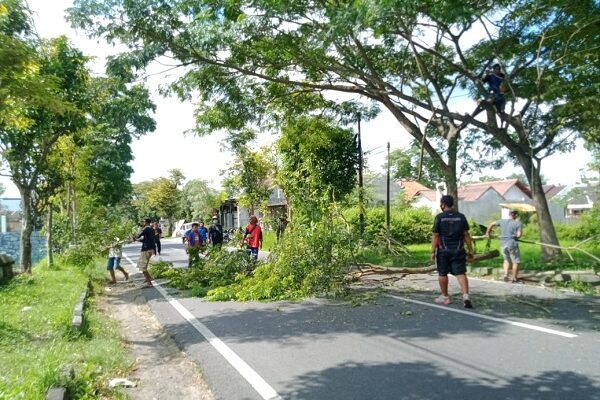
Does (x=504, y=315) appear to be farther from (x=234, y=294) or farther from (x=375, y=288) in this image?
(x=234, y=294)

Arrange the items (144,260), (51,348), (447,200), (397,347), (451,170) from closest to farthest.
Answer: (51,348), (397,347), (447,200), (144,260), (451,170)

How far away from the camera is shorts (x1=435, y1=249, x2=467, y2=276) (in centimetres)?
852

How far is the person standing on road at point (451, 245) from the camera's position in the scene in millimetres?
8531

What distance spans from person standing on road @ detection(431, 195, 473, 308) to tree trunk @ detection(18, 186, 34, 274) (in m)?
11.9

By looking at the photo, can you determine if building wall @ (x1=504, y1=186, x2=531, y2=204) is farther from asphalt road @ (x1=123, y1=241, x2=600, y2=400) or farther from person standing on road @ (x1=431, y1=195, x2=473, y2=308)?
person standing on road @ (x1=431, y1=195, x2=473, y2=308)

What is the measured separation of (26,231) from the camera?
15172 millimetres

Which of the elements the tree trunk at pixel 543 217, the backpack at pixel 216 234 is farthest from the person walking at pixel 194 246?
the tree trunk at pixel 543 217

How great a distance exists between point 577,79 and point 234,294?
33.6ft

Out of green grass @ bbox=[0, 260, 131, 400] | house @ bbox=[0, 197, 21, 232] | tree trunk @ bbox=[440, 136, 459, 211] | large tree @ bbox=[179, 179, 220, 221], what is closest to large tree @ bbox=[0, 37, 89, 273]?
green grass @ bbox=[0, 260, 131, 400]

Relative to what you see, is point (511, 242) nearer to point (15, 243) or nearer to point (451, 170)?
point (451, 170)

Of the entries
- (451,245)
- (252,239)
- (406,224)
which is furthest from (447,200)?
(406,224)

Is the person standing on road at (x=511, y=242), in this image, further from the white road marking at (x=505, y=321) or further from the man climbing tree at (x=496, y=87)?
the white road marking at (x=505, y=321)

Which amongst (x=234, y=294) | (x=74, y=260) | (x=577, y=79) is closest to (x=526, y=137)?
(x=577, y=79)

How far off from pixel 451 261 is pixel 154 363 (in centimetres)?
505
